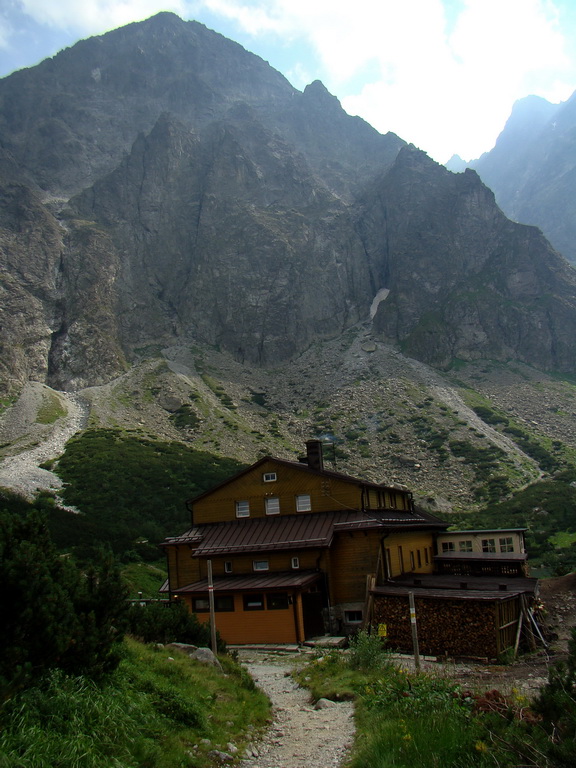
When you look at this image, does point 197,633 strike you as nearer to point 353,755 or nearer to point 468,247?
point 353,755

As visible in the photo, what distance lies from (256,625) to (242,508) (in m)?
7.91

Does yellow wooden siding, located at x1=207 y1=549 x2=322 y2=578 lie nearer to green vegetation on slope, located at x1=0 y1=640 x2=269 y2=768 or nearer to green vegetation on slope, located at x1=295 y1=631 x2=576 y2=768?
green vegetation on slope, located at x1=295 y1=631 x2=576 y2=768

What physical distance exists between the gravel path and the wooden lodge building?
874 cm

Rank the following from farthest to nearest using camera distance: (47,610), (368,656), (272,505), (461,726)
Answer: (272,505)
(368,656)
(461,726)
(47,610)

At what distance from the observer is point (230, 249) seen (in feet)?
494

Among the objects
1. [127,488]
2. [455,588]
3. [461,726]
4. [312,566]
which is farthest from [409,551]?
[127,488]

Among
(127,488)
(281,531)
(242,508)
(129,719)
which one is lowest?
(129,719)

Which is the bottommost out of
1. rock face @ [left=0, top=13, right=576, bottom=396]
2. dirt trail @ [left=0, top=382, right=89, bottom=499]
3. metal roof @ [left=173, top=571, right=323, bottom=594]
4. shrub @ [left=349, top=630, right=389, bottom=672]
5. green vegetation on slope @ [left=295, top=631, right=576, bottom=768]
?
shrub @ [left=349, top=630, right=389, bottom=672]

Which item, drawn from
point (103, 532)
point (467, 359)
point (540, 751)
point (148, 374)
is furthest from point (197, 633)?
point (467, 359)

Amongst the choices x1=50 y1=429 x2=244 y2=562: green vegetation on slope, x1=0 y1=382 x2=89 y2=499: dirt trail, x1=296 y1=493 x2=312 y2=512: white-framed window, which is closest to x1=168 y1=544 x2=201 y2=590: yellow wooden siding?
x1=296 y1=493 x2=312 y2=512: white-framed window

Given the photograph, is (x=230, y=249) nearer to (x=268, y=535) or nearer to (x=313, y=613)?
(x=268, y=535)

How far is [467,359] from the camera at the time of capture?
12862cm

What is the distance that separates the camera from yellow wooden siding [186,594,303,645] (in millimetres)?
25484

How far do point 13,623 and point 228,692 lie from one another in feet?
22.4
